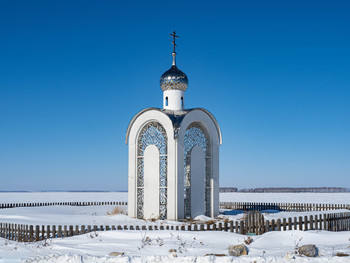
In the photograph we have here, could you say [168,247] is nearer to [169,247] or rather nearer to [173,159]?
[169,247]

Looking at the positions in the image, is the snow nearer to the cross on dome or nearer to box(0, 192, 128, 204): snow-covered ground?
box(0, 192, 128, 204): snow-covered ground

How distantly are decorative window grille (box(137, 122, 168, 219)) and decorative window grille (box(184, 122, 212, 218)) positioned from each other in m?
1.16

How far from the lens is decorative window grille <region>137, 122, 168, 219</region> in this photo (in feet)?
68.2

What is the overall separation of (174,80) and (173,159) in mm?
4612

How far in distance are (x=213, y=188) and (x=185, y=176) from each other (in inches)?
69.5

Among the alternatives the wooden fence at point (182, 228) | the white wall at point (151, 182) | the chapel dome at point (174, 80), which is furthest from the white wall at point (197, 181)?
the wooden fence at point (182, 228)

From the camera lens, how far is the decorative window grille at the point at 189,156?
2127 centimetres

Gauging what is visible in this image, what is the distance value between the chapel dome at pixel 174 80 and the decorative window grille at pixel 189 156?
2238 millimetres

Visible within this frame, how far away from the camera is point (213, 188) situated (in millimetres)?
22328

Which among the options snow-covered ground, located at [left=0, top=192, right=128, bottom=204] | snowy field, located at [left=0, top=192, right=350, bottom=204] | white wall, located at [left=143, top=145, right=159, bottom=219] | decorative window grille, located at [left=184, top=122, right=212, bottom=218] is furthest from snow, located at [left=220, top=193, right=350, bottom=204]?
white wall, located at [left=143, top=145, right=159, bottom=219]

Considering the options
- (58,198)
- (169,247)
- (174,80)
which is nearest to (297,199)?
(174,80)

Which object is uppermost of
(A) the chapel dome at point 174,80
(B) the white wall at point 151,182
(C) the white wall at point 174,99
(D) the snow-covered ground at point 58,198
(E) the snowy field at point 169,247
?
(A) the chapel dome at point 174,80

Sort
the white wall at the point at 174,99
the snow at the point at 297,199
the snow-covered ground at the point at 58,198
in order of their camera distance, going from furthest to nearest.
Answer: the snow-covered ground at the point at 58,198, the snow at the point at 297,199, the white wall at the point at 174,99

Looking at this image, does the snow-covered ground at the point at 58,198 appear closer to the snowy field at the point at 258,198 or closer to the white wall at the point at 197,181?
Answer: the snowy field at the point at 258,198
